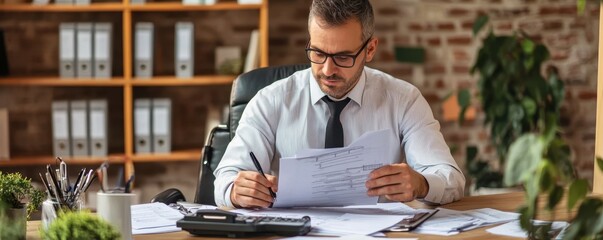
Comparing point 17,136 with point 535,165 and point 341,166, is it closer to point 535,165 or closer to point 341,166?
point 341,166

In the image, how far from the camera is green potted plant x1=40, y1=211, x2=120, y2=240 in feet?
6.16

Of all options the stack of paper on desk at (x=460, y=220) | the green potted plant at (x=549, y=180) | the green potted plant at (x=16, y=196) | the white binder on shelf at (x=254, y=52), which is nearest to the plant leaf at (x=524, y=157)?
the green potted plant at (x=549, y=180)

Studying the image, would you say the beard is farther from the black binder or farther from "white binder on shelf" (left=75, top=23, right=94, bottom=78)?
the black binder

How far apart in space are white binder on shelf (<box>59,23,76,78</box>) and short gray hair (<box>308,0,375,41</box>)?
215cm

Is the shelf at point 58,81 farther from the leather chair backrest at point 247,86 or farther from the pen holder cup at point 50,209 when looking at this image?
the pen holder cup at point 50,209

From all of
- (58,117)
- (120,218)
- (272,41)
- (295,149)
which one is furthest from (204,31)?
(120,218)

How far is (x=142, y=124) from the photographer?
4852mm

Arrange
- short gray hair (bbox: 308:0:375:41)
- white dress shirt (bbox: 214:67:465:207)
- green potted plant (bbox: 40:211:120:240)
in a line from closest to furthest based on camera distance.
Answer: green potted plant (bbox: 40:211:120:240) → short gray hair (bbox: 308:0:375:41) → white dress shirt (bbox: 214:67:465:207)

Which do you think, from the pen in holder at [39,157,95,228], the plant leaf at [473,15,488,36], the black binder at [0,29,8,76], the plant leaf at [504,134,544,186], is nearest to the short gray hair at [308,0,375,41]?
the pen in holder at [39,157,95,228]

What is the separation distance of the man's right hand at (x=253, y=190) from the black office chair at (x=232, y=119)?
0.58m

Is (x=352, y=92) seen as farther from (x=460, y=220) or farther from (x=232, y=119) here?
(x=460, y=220)

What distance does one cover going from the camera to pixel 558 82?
15.2 ft

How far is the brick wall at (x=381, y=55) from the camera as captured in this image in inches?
197

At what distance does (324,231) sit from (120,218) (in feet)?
1.62
